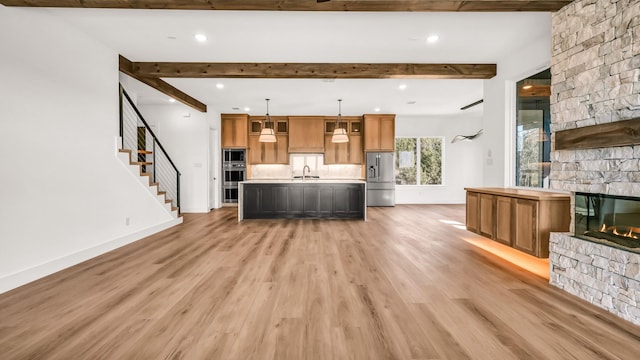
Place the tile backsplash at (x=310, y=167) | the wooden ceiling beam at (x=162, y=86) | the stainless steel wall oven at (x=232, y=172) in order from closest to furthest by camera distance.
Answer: the wooden ceiling beam at (x=162, y=86) < the stainless steel wall oven at (x=232, y=172) < the tile backsplash at (x=310, y=167)

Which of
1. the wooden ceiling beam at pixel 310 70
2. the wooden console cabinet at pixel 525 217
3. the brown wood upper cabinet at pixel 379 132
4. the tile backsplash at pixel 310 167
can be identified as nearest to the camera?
the wooden console cabinet at pixel 525 217

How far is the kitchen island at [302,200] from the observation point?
7133 millimetres

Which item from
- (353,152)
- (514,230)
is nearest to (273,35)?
(514,230)

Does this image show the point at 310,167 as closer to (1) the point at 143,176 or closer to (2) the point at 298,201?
(2) the point at 298,201

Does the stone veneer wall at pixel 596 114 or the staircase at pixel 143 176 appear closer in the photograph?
the stone veneer wall at pixel 596 114

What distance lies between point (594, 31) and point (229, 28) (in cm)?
395

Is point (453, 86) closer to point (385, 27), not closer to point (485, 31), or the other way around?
point (485, 31)

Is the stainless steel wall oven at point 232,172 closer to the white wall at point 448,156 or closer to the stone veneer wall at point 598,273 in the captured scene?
the white wall at point 448,156

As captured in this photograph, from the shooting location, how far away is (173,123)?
26.9ft

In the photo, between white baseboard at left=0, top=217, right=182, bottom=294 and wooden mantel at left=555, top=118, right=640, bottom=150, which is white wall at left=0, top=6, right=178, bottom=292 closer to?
white baseboard at left=0, top=217, right=182, bottom=294

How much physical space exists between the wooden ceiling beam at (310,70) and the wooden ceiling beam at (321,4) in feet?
6.53

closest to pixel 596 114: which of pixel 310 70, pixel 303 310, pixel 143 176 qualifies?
pixel 303 310

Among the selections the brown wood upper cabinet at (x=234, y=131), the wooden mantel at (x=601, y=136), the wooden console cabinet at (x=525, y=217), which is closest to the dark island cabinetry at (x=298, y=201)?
the brown wood upper cabinet at (x=234, y=131)

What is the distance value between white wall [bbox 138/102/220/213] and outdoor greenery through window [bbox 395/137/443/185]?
6.20 meters
